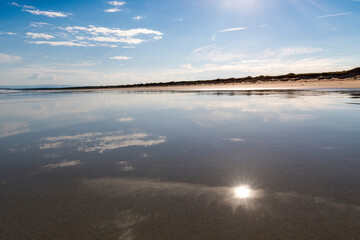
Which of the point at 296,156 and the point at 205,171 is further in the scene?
the point at 296,156

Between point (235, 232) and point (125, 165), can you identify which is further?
point (125, 165)

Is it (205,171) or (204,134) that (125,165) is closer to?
(205,171)

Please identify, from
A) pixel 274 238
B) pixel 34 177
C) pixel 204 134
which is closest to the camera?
pixel 274 238

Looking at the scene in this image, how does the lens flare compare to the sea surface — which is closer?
the sea surface

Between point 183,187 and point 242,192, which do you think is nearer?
point 242,192

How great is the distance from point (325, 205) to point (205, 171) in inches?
56.5

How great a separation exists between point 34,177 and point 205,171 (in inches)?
94.8

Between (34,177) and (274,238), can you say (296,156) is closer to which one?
(274,238)

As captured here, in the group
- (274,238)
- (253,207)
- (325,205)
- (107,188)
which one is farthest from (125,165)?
(325,205)

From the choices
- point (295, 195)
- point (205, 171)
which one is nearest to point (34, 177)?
point (205, 171)

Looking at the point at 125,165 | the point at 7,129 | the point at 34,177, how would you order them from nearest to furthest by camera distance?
1. the point at 34,177
2. the point at 125,165
3. the point at 7,129

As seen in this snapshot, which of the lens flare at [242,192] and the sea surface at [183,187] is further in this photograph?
the lens flare at [242,192]

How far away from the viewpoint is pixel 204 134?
5363 millimetres

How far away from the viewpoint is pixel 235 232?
1888 mm
